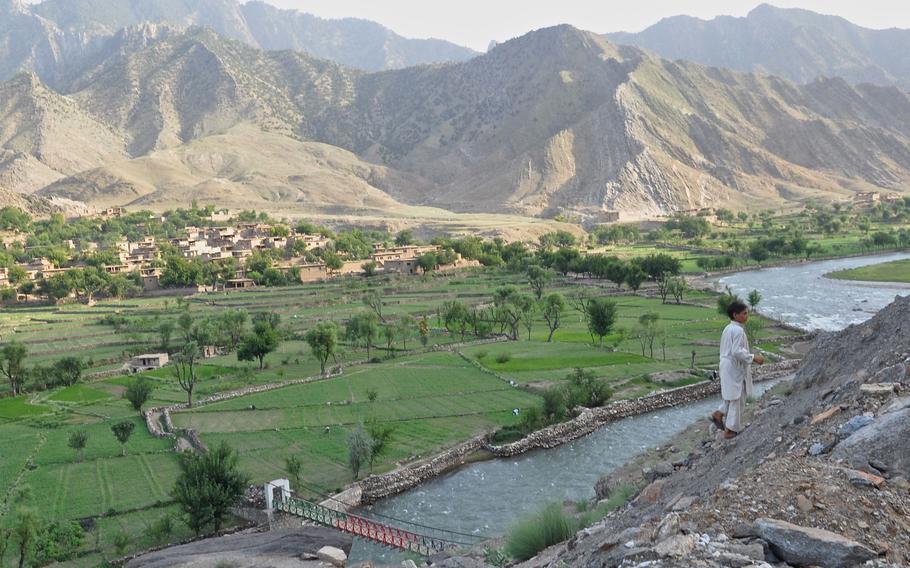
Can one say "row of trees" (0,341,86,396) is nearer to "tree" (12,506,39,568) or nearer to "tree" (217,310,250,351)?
"tree" (217,310,250,351)

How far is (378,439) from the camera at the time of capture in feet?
94.1

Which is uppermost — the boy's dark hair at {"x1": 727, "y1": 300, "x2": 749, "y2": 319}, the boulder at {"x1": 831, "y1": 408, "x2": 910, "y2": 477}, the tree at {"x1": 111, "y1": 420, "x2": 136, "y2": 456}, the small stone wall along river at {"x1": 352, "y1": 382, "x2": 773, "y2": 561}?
the boy's dark hair at {"x1": 727, "y1": 300, "x2": 749, "y2": 319}

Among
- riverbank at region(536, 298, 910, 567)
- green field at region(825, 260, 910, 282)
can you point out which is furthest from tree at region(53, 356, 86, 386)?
green field at region(825, 260, 910, 282)

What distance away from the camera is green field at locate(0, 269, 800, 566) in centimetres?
2689

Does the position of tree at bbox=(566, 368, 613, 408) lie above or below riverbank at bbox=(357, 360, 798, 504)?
above

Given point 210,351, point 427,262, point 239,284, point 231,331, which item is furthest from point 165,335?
point 427,262

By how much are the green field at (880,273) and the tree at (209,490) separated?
68.5 meters

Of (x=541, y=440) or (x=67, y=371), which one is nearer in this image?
(x=541, y=440)

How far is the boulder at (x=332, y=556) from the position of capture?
685 inches

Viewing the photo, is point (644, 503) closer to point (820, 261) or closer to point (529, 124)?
point (820, 261)

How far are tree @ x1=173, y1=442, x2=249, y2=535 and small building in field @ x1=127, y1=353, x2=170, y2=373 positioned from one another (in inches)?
1047

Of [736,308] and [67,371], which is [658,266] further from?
[736,308]

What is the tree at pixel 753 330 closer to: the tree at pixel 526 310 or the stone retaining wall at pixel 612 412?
the stone retaining wall at pixel 612 412

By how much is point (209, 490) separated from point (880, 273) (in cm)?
7303
